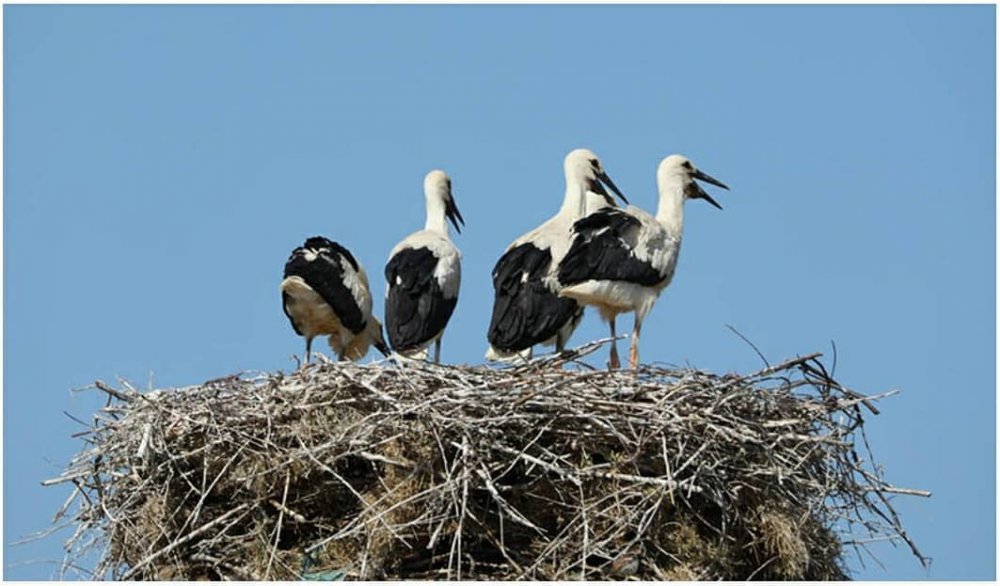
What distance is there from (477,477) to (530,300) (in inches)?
97.5

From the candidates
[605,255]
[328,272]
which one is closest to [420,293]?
[328,272]

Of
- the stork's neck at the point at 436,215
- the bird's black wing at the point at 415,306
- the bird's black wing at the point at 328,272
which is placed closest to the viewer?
the bird's black wing at the point at 415,306

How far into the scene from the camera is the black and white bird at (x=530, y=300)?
1205 cm

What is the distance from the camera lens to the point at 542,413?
9.91m

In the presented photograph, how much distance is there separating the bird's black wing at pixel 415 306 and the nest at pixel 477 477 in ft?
8.19

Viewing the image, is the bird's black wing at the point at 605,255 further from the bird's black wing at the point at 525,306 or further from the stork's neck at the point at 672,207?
the stork's neck at the point at 672,207

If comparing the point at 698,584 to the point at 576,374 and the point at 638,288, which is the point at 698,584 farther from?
the point at 638,288

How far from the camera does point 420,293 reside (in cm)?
1294

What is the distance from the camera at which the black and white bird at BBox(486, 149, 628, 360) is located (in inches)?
474

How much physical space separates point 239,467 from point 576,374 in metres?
1.54

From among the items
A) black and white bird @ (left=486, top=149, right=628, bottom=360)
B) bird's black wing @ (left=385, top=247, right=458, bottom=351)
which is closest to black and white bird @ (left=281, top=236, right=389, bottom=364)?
bird's black wing @ (left=385, top=247, right=458, bottom=351)

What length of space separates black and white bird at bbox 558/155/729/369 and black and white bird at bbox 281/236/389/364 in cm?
177

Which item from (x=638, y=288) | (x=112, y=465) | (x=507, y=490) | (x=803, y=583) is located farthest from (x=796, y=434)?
(x=112, y=465)

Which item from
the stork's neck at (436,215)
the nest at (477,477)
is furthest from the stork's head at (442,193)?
the nest at (477,477)
